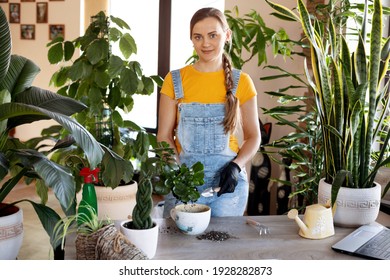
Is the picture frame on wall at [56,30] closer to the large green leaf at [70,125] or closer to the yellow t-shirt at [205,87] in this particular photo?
the yellow t-shirt at [205,87]

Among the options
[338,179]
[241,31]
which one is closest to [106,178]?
[338,179]

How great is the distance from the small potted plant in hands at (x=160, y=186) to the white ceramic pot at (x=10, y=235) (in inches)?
18.2

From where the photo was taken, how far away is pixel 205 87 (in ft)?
7.22

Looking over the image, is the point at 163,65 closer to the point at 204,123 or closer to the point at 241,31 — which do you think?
the point at 241,31

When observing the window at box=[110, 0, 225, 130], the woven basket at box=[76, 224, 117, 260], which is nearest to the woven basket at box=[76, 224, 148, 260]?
the woven basket at box=[76, 224, 117, 260]

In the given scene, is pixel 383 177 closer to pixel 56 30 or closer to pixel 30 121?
pixel 30 121

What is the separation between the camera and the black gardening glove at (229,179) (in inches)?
81.0


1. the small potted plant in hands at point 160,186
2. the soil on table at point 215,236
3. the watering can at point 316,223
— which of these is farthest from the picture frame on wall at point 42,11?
the watering can at point 316,223

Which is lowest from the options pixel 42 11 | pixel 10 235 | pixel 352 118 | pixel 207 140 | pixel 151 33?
pixel 10 235

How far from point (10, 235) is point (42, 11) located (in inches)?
234

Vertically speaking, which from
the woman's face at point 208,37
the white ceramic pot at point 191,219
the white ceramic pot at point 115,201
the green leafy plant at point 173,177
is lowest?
the white ceramic pot at point 115,201

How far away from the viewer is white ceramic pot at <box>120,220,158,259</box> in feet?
4.66

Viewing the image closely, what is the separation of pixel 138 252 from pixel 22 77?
1046 millimetres

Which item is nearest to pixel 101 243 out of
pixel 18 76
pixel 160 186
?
pixel 160 186
